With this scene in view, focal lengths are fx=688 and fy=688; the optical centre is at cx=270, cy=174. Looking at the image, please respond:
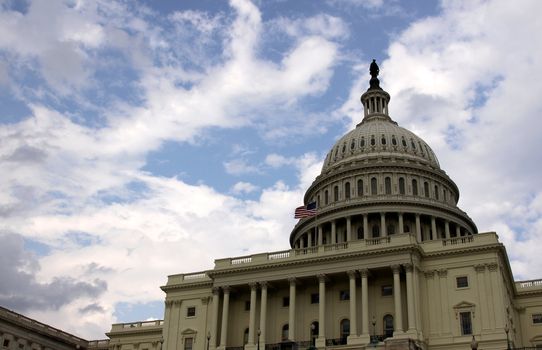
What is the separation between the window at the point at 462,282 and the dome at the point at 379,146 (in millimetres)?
35026

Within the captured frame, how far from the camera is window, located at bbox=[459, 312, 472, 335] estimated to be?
6612cm

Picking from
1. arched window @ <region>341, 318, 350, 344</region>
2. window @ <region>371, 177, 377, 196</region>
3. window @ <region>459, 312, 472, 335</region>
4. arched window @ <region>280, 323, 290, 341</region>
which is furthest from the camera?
window @ <region>371, 177, 377, 196</region>

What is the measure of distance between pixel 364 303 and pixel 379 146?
3979cm

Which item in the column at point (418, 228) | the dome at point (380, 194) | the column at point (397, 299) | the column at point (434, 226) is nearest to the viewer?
the column at point (397, 299)

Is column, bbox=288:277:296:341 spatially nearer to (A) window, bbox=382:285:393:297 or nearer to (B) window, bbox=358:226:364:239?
(A) window, bbox=382:285:393:297

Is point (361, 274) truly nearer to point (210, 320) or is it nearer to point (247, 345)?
point (247, 345)

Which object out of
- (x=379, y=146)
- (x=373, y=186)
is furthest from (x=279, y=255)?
(x=379, y=146)

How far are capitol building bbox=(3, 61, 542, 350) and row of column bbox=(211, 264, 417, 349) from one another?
0.11 meters

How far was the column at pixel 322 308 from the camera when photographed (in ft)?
230

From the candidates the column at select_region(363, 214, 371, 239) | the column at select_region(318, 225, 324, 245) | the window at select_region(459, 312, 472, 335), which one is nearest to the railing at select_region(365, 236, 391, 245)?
the window at select_region(459, 312, 472, 335)

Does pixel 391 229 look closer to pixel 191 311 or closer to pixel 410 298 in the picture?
pixel 410 298

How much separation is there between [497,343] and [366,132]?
4983 centimetres

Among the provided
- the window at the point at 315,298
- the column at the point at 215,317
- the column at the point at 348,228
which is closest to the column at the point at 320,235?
the column at the point at 348,228

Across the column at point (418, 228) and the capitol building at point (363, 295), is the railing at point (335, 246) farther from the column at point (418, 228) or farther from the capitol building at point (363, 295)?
the column at point (418, 228)
